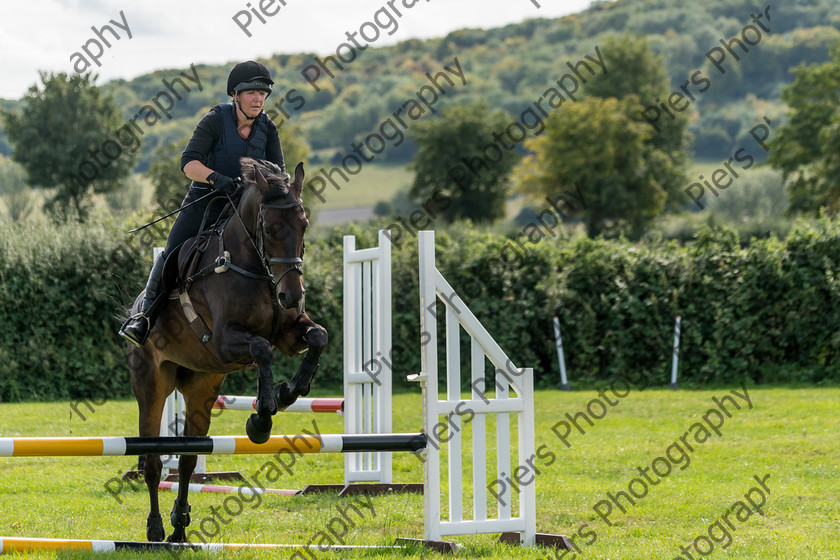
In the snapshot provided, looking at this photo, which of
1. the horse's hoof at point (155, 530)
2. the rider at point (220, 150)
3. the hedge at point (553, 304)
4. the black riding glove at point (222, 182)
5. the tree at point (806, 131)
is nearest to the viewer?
the black riding glove at point (222, 182)

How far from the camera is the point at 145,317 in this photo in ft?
19.3

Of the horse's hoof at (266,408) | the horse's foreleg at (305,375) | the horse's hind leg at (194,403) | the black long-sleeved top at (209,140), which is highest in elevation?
the black long-sleeved top at (209,140)

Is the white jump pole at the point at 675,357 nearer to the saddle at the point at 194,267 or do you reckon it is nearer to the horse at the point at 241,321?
the horse at the point at 241,321

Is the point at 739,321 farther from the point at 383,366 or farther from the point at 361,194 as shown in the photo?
the point at 361,194

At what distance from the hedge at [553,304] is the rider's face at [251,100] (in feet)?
30.6

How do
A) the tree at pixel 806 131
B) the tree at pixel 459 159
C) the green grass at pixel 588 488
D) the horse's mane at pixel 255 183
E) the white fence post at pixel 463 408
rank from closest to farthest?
the horse's mane at pixel 255 183 → the white fence post at pixel 463 408 → the green grass at pixel 588 488 → the tree at pixel 806 131 → the tree at pixel 459 159

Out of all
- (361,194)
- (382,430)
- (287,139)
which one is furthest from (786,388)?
(361,194)

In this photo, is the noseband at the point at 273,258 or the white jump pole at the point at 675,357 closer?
the noseband at the point at 273,258

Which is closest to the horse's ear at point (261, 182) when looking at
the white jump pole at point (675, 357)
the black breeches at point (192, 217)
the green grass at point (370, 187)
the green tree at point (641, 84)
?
the black breeches at point (192, 217)

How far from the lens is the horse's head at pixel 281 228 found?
4.95 m

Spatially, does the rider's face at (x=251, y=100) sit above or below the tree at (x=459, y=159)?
above

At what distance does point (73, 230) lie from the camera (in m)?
15.5

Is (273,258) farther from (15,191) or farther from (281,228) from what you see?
(15,191)

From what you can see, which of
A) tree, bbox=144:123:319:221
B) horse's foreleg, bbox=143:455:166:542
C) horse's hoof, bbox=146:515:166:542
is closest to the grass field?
tree, bbox=144:123:319:221
